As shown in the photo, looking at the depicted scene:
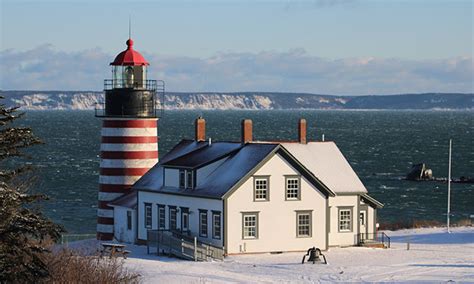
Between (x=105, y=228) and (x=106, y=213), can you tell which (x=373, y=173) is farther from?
(x=106, y=213)

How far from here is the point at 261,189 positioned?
144 feet

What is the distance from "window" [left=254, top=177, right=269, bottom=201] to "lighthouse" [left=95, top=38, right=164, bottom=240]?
7.61m

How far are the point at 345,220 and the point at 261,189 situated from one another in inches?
191

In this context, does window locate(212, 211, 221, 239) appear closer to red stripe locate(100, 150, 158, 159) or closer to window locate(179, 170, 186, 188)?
window locate(179, 170, 186, 188)

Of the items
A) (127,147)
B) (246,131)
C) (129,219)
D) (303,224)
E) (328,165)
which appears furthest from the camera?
(127,147)

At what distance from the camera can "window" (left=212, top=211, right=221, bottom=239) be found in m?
43.3

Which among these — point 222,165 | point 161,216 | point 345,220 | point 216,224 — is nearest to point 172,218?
point 161,216

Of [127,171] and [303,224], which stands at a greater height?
[127,171]

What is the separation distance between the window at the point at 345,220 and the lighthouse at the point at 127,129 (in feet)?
28.4

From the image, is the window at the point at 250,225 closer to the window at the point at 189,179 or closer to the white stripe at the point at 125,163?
the window at the point at 189,179

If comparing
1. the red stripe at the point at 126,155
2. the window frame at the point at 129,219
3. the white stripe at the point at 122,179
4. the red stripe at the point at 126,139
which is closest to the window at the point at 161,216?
the window frame at the point at 129,219

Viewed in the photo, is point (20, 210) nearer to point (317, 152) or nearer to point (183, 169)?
point (183, 169)

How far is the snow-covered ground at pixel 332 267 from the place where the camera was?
121 feet

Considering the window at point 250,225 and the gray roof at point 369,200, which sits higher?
the gray roof at point 369,200
